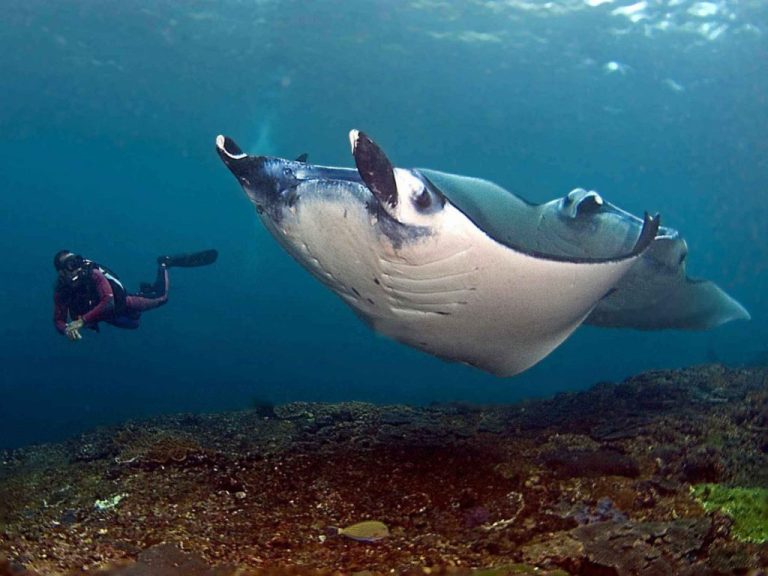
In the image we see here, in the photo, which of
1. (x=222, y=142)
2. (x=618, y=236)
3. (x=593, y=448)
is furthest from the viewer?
(x=618, y=236)

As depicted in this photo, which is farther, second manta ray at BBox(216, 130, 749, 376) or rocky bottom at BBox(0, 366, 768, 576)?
second manta ray at BBox(216, 130, 749, 376)

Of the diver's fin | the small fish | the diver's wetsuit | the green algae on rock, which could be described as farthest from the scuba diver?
the green algae on rock

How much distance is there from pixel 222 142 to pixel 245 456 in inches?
67.1

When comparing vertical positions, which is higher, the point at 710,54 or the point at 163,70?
the point at 163,70

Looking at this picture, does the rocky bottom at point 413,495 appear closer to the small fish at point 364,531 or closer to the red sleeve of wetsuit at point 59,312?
the small fish at point 364,531

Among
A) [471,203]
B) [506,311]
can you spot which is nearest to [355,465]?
[506,311]

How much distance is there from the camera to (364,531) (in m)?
2.08

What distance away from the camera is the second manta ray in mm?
2219

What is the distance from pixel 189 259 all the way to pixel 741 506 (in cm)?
975

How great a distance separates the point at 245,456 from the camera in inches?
114

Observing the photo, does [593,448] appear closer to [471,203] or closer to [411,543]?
[411,543]

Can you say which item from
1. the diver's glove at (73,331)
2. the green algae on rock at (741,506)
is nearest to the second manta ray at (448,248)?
the green algae on rock at (741,506)

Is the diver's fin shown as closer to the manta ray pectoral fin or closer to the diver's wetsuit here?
the diver's wetsuit

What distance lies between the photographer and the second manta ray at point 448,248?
222 centimetres
